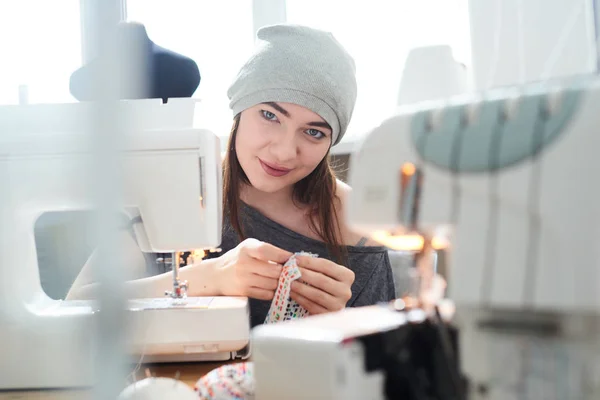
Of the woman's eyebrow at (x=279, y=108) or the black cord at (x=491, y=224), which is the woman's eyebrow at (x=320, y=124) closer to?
the woman's eyebrow at (x=279, y=108)

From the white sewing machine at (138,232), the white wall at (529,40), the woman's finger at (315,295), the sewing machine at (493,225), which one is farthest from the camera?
the white wall at (529,40)

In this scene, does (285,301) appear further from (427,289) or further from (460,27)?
(460,27)

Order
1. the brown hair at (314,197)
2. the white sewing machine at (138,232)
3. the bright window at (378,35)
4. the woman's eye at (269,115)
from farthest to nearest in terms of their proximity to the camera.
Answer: the bright window at (378,35) < the brown hair at (314,197) < the woman's eye at (269,115) < the white sewing machine at (138,232)

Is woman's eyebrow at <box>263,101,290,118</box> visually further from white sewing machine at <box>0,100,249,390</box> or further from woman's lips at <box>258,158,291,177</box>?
white sewing machine at <box>0,100,249,390</box>

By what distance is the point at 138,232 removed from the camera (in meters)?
0.90

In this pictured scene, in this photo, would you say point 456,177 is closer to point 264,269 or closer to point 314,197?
point 264,269

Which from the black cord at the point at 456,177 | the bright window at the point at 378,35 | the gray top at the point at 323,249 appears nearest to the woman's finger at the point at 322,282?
the gray top at the point at 323,249

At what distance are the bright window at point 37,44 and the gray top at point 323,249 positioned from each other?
50cm

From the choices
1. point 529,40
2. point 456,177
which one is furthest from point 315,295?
point 529,40

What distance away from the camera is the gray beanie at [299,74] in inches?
47.8

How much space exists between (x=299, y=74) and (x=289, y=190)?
0.39 metres

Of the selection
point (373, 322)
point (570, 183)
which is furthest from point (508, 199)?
point (373, 322)

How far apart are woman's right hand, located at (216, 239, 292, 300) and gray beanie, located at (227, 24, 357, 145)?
1.12 feet

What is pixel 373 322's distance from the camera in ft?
1.62
